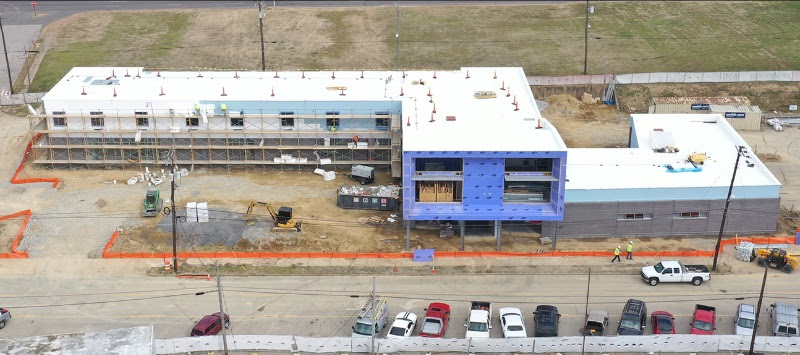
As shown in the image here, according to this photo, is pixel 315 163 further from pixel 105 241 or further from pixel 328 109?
pixel 105 241

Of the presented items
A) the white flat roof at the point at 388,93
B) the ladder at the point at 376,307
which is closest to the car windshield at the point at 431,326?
the ladder at the point at 376,307

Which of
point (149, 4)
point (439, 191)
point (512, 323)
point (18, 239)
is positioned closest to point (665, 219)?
point (439, 191)

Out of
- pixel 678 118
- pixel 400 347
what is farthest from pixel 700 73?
pixel 400 347

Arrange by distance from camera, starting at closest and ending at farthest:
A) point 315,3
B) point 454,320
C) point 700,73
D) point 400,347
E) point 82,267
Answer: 1. point 400,347
2. point 454,320
3. point 82,267
4. point 700,73
5. point 315,3

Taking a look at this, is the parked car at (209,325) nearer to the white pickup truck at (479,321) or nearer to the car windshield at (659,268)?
the white pickup truck at (479,321)

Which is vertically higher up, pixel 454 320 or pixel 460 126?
pixel 460 126

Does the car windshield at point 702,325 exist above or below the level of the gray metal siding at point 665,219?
below

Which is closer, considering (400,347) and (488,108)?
(400,347)

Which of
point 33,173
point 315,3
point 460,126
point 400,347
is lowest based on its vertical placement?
point 400,347
